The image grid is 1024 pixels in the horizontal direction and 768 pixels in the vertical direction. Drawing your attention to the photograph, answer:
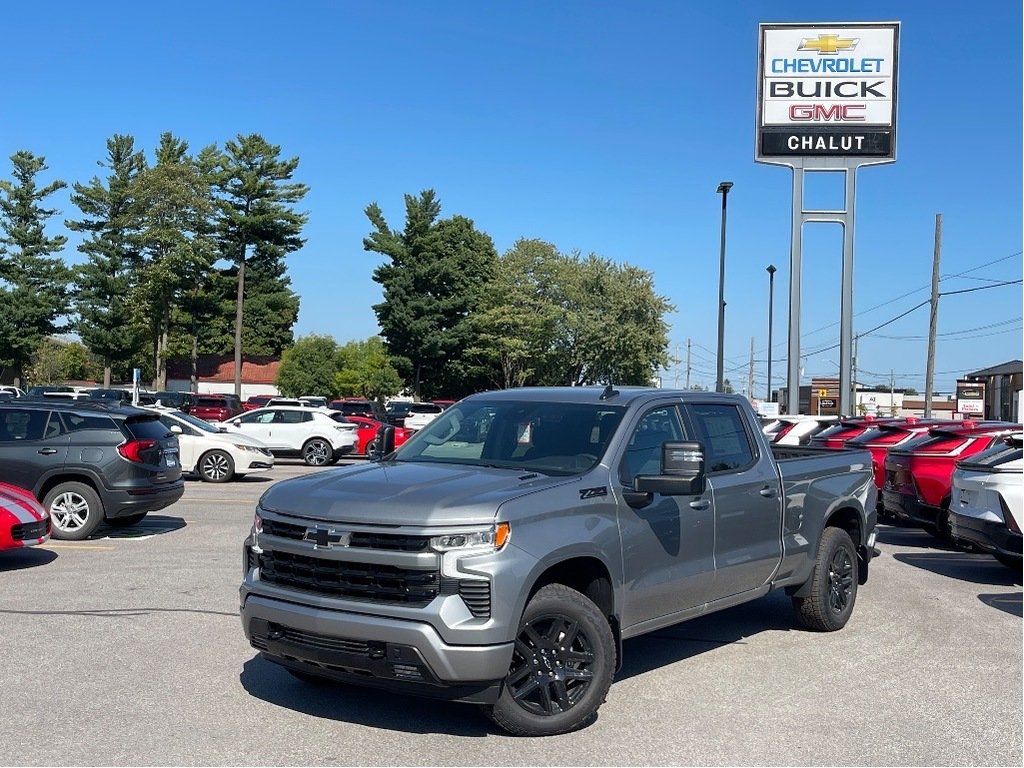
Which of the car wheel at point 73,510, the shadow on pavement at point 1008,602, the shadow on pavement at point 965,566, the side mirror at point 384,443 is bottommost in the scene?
the shadow on pavement at point 965,566

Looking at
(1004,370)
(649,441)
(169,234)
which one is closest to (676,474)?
(649,441)

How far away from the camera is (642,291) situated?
6894 cm

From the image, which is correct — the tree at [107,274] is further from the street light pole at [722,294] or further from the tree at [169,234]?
the street light pole at [722,294]

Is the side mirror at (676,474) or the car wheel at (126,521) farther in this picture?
the car wheel at (126,521)

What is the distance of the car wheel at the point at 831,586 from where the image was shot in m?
8.26

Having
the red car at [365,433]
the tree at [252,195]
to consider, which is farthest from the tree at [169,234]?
the red car at [365,433]

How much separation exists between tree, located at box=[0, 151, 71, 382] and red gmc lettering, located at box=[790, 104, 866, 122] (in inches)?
2051

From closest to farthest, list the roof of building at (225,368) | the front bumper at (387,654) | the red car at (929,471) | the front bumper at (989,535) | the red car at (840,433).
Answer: the front bumper at (387,654) < the front bumper at (989,535) < the red car at (929,471) < the red car at (840,433) < the roof of building at (225,368)

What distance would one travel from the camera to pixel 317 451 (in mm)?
27922

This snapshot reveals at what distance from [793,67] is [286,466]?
18622 mm

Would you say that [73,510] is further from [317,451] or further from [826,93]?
[826,93]

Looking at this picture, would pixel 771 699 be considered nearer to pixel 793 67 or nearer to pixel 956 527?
pixel 956 527

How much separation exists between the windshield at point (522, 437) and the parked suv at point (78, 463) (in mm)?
6892

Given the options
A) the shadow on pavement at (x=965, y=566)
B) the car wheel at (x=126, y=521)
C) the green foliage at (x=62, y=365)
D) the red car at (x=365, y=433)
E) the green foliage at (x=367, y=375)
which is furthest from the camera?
the green foliage at (x=62, y=365)
